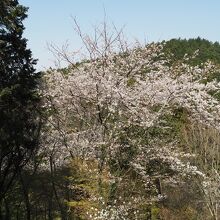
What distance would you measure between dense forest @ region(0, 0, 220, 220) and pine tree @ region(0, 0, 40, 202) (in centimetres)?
4

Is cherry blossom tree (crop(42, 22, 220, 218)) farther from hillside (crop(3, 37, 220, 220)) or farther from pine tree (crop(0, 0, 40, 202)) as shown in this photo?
pine tree (crop(0, 0, 40, 202))

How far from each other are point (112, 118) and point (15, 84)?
4.96m

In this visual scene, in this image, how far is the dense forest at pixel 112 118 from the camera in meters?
10.9

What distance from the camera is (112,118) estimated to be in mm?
11086

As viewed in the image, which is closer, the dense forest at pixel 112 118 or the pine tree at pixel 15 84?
the dense forest at pixel 112 118

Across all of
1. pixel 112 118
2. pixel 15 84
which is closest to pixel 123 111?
pixel 112 118

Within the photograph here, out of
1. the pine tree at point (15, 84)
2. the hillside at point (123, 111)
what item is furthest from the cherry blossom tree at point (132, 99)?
the pine tree at point (15, 84)

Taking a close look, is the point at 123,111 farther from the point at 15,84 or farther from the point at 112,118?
the point at 15,84

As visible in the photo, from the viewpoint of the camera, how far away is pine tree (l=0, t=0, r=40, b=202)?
14.5 metres

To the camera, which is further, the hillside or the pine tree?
the pine tree

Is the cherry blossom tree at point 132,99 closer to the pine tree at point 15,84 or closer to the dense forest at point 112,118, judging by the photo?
the dense forest at point 112,118

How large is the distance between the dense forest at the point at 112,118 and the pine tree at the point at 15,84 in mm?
38

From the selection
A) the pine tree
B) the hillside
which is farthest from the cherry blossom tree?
the pine tree

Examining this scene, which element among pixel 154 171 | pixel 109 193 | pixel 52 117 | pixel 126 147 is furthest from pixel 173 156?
pixel 52 117
